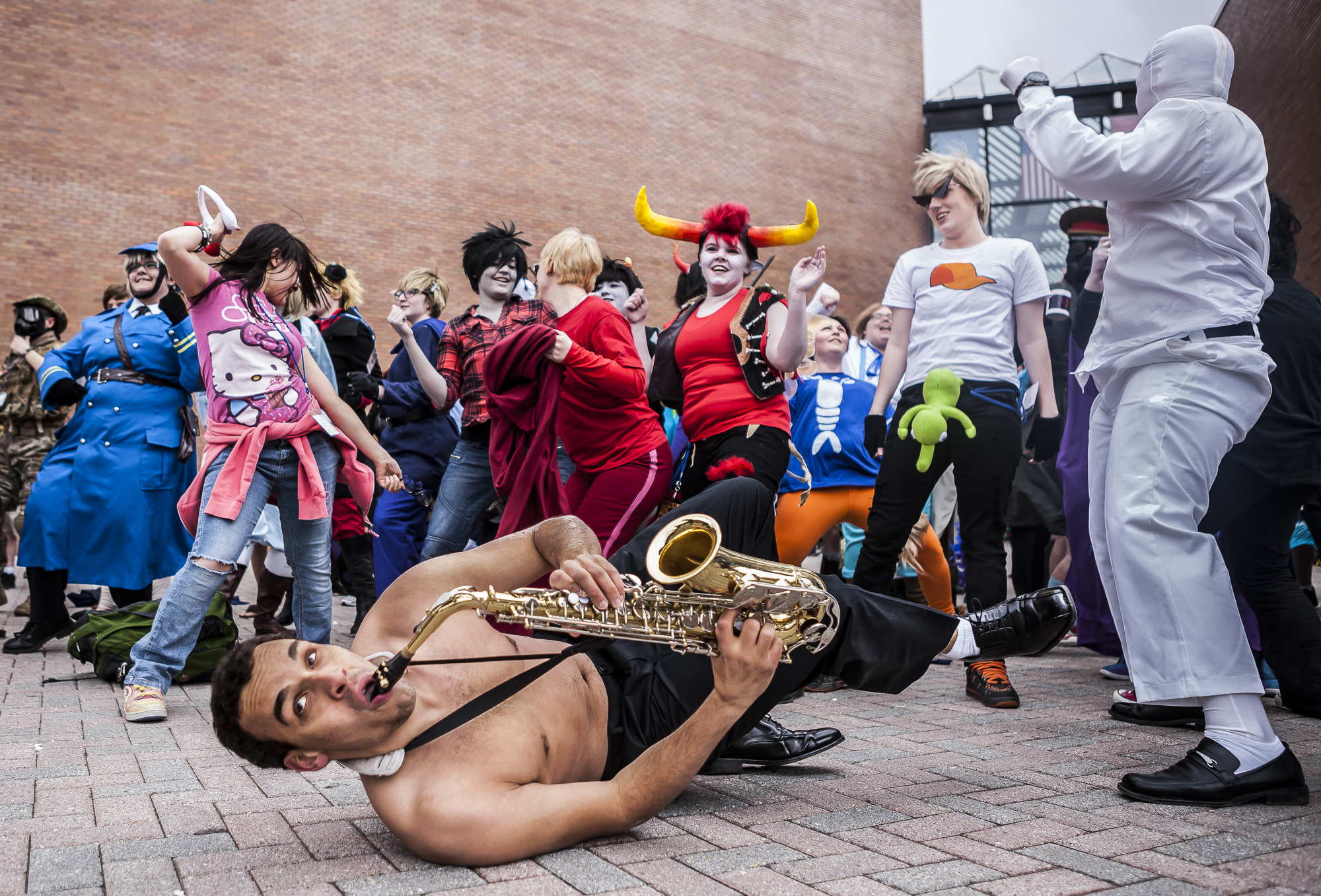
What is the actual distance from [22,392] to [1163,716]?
23.5 ft

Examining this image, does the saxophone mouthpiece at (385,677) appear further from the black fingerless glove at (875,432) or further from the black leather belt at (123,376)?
the black leather belt at (123,376)

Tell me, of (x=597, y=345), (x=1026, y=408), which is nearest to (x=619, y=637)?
(x=597, y=345)

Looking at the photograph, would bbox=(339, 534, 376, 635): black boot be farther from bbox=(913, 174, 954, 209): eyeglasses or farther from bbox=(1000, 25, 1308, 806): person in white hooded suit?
bbox=(1000, 25, 1308, 806): person in white hooded suit

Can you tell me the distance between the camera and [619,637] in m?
2.13

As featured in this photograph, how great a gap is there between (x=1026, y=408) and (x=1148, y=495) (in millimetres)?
2073

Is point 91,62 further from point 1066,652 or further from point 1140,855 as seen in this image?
point 1140,855

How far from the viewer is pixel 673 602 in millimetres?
2094

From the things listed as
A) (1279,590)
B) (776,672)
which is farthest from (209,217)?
(1279,590)

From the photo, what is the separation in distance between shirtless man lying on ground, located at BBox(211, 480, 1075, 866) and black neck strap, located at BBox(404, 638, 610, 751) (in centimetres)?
2

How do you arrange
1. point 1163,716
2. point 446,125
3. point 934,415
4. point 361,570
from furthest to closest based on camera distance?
point 446,125
point 361,570
point 934,415
point 1163,716

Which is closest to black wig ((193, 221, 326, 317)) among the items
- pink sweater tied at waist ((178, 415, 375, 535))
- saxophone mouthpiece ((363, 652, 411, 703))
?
pink sweater tied at waist ((178, 415, 375, 535))

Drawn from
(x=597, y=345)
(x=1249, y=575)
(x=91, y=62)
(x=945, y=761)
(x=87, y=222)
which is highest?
(x=91, y=62)

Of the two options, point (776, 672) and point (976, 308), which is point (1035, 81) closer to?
point (976, 308)

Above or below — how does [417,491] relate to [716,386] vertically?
below
